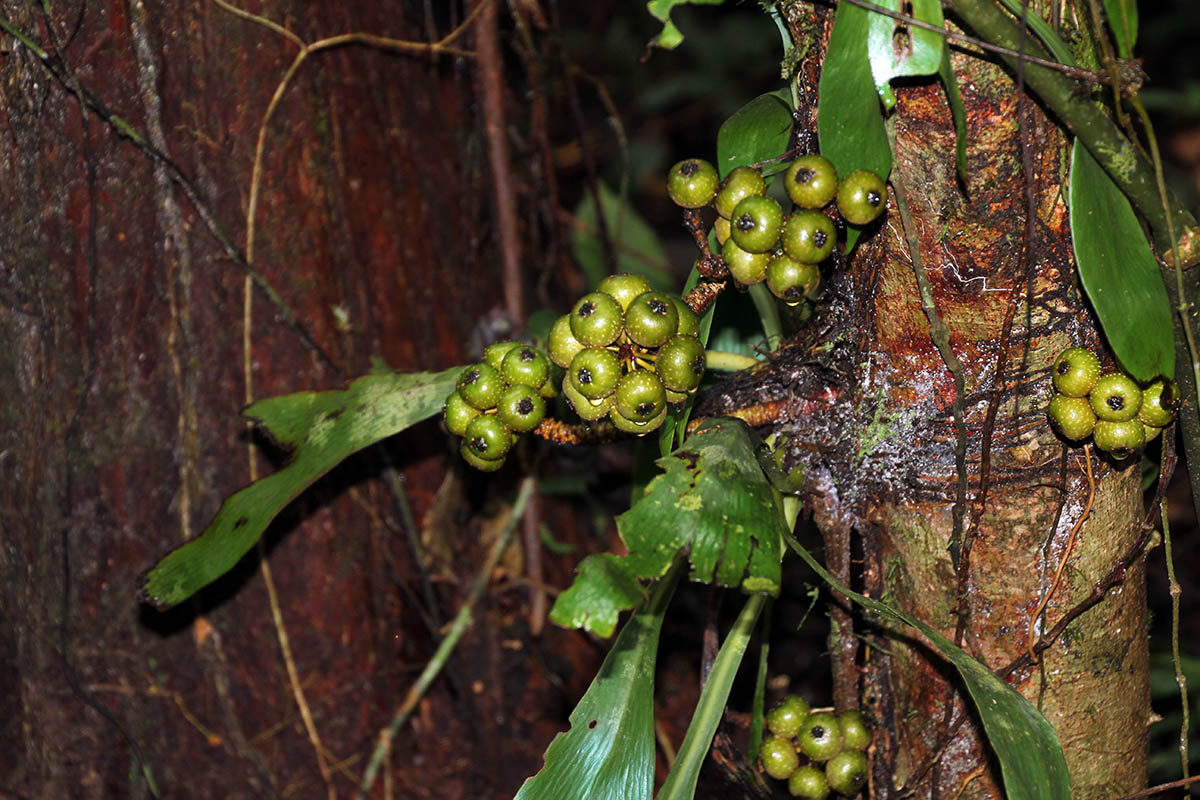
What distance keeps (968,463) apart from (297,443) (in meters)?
0.95

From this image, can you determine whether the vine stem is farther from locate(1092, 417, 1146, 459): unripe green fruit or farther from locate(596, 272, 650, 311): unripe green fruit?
locate(1092, 417, 1146, 459): unripe green fruit

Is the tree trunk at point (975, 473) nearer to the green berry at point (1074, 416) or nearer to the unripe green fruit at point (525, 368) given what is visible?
the green berry at point (1074, 416)

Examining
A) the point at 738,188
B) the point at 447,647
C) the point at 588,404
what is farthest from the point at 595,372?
the point at 447,647

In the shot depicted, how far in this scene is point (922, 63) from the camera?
105 cm

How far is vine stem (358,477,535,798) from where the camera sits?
1987 mm

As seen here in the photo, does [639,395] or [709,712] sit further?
[709,712]

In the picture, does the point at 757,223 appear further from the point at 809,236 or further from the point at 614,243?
the point at 614,243

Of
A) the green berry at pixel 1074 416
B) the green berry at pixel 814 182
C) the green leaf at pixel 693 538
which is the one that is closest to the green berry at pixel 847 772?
the green leaf at pixel 693 538

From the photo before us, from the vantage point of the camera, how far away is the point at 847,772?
1.30m

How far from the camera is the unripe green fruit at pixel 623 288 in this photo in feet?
3.66

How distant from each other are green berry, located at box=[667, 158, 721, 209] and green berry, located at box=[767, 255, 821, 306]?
0.37 ft

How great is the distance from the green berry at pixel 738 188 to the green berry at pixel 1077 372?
1.29 ft

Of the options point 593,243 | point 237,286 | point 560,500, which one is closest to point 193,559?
point 237,286

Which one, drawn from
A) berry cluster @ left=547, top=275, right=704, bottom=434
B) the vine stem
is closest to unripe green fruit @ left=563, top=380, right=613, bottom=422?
berry cluster @ left=547, top=275, right=704, bottom=434
